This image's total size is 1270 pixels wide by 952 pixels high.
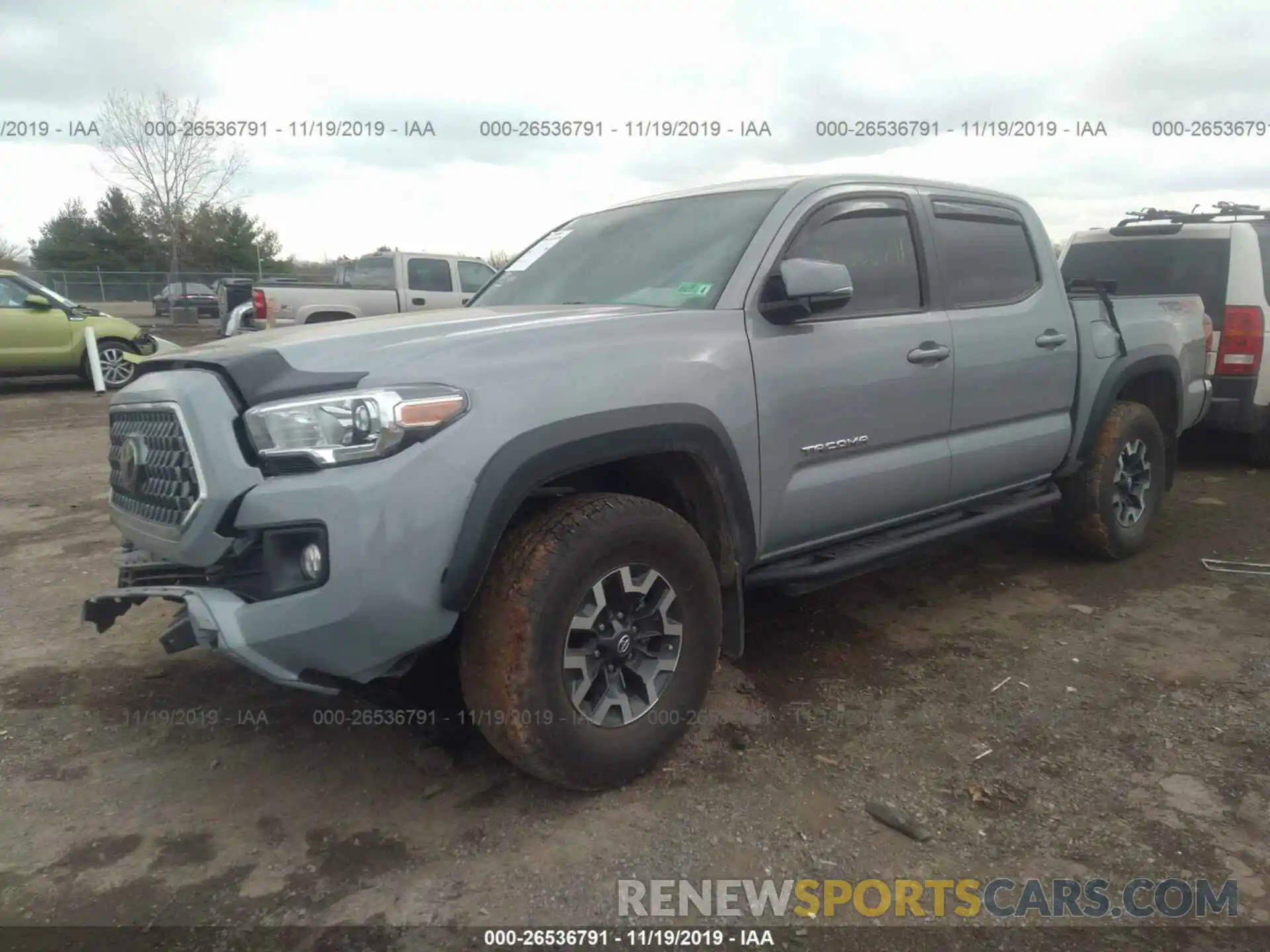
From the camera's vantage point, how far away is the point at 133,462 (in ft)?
9.29

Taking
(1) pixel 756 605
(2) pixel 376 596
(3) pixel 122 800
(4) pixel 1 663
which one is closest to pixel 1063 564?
(1) pixel 756 605

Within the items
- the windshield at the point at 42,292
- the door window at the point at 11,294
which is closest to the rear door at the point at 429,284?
the windshield at the point at 42,292

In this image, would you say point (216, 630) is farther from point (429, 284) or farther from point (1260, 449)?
point (429, 284)

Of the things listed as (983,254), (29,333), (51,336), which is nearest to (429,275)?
(51,336)

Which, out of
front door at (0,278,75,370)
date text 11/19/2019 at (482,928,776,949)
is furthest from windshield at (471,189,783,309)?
front door at (0,278,75,370)

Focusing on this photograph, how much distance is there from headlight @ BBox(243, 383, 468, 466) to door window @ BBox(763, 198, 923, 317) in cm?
154

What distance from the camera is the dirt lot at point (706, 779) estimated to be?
2.43 metres

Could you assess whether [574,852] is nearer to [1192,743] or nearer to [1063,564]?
[1192,743]

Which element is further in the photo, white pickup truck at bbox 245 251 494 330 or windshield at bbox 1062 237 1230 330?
white pickup truck at bbox 245 251 494 330

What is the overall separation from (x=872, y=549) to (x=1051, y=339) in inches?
62.8

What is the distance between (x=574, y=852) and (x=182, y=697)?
1786 mm

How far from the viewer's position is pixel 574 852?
8.28 feet

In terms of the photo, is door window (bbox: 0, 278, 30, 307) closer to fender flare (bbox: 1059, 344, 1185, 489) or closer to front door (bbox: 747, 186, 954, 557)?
front door (bbox: 747, 186, 954, 557)

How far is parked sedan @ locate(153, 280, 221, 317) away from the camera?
2923 centimetres
